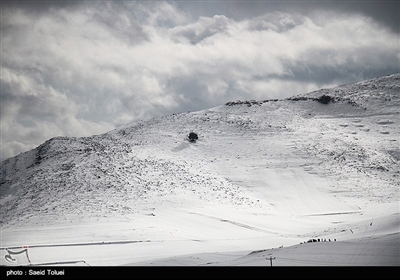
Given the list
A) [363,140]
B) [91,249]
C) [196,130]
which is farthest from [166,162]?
[363,140]

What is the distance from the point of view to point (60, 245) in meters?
25.3

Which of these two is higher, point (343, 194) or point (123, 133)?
point (123, 133)

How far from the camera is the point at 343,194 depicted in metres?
43.7

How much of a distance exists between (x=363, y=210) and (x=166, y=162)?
84.0ft

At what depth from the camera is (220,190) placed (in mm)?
Result: 43969

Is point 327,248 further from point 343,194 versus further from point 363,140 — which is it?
point 363,140

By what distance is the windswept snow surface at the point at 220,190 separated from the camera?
22.8 meters

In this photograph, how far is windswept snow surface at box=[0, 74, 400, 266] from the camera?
2278 centimetres

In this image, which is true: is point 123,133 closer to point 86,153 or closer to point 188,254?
point 86,153

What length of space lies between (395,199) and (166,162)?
28.7 metres
